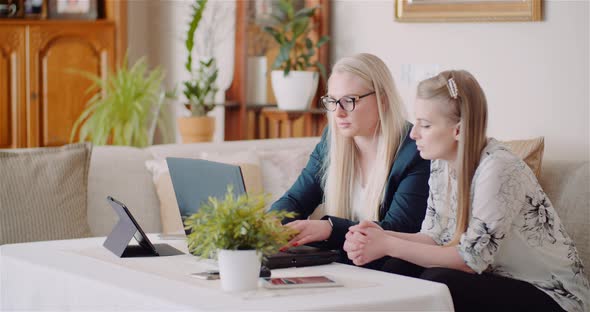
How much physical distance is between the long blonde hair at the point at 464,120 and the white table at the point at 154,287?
34 cm

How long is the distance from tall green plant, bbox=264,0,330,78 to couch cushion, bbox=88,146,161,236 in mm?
1320

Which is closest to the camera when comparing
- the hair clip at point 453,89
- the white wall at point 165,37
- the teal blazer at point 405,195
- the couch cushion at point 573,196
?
the hair clip at point 453,89

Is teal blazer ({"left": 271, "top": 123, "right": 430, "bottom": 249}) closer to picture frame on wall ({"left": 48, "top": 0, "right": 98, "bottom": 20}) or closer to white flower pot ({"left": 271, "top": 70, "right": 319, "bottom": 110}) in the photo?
white flower pot ({"left": 271, "top": 70, "right": 319, "bottom": 110})

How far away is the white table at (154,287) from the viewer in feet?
5.89

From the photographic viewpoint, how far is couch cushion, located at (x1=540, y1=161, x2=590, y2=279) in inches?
127

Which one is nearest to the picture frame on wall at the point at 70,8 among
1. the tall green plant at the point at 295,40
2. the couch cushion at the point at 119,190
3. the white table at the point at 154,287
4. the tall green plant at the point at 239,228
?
the tall green plant at the point at 295,40

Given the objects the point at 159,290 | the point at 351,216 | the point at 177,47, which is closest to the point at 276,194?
the point at 351,216

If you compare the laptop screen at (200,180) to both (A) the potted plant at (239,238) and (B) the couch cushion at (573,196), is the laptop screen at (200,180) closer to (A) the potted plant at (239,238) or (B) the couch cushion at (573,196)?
(A) the potted plant at (239,238)

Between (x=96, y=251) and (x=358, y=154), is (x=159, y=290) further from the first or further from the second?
(x=358, y=154)

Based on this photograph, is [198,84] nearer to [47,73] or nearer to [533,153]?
[47,73]

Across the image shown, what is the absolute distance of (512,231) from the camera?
91.7 inches

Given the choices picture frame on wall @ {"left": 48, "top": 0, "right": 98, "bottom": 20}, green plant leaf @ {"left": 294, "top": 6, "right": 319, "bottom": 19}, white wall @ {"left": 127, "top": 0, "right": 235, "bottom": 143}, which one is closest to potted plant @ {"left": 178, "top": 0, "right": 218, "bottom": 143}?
green plant leaf @ {"left": 294, "top": 6, "right": 319, "bottom": 19}

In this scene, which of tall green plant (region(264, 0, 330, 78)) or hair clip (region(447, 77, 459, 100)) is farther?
tall green plant (region(264, 0, 330, 78))

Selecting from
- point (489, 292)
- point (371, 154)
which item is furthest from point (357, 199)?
point (489, 292)
